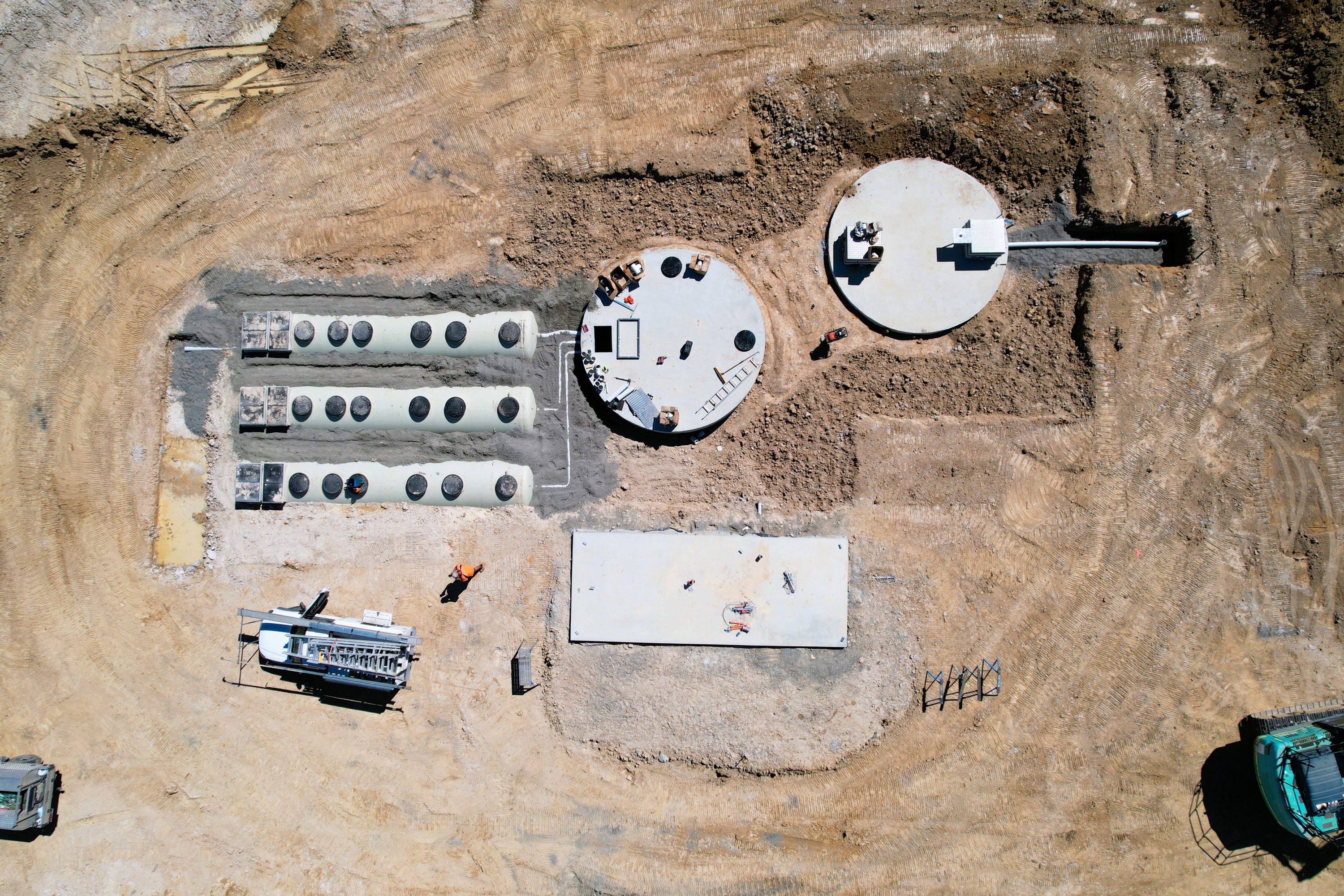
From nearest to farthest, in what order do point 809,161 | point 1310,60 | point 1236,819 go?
point 1236,819 < point 1310,60 < point 809,161

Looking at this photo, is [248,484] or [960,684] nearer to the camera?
[960,684]

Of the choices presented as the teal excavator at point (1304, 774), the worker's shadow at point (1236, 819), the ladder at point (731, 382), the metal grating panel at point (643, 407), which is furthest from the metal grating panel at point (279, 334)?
the teal excavator at point (1304, 774)

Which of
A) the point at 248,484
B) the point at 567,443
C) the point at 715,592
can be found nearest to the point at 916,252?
the point at 715,592

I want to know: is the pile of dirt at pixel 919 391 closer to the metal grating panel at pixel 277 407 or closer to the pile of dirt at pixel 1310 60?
the pile of dirt at pixel 1310 60

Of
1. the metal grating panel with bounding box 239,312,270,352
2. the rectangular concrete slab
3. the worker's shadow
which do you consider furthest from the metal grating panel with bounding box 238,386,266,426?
the worker's shadow

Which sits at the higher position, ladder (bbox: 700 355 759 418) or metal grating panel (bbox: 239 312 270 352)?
metal grating panel (bbox: 239 312 270 352)

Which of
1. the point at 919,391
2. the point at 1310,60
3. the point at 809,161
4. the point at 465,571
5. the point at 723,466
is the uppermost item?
the point at 1310,60

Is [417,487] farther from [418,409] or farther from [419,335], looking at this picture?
[419,335]

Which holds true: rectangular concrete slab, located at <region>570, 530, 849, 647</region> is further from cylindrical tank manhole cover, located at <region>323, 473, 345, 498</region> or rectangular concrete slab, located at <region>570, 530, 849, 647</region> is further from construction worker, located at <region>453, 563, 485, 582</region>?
cylindrical tank manhole cover, located at <region>323, 473, 345, 498</region>
